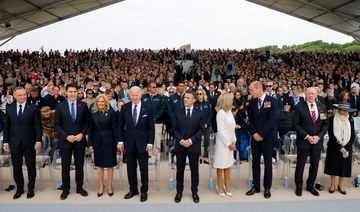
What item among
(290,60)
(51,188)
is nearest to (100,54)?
(290,60)

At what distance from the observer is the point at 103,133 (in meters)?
3.54

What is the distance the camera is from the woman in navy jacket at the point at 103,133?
3.54 metres

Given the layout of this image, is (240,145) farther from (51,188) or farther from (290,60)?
(290,60)

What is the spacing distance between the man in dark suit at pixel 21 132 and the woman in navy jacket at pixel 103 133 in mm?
759

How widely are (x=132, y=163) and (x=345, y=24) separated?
61.8ft

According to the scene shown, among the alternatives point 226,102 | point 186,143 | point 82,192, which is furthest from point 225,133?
point 82,192

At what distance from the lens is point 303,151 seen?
363 cm

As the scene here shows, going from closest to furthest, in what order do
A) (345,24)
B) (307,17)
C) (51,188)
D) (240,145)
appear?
(51,188)
(240,145)
(345,24)
(307,17)

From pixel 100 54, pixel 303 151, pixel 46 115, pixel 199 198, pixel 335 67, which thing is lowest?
pixel 199 198

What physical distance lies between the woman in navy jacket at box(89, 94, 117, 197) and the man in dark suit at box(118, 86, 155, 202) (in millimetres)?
166

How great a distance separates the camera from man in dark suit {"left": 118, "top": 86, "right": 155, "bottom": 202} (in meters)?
3.45

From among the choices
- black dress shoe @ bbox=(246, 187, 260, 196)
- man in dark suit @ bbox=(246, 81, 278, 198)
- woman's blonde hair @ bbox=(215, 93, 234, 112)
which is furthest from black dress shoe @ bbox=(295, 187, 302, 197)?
woman's blonde hair @ bbox=(215, 93, 234, 112)

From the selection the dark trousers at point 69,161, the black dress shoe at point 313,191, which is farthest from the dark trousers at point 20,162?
the black dress shoe at point 313,191

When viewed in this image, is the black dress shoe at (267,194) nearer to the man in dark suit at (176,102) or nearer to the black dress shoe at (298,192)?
the black dress shoe at (298,192)
